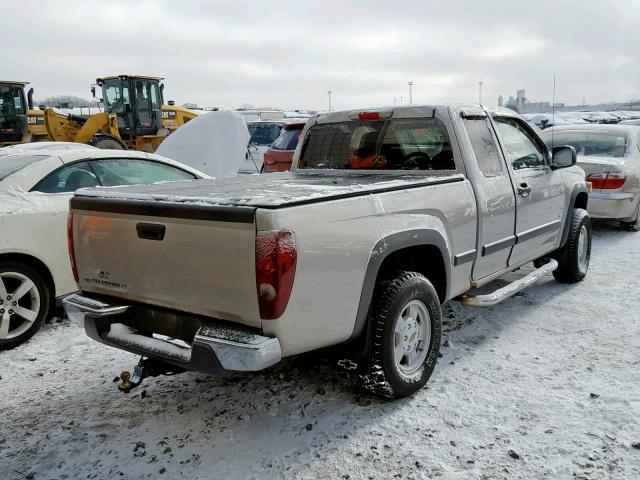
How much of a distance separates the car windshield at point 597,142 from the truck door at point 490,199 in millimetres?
5055

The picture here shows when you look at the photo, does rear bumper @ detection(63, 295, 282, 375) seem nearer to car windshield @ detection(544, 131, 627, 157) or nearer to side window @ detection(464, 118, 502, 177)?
side window @ detection(464, 118, 502, 177)

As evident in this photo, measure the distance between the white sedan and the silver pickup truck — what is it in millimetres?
1337

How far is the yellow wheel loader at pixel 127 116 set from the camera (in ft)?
57.7

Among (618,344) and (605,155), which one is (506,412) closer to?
(618,344)

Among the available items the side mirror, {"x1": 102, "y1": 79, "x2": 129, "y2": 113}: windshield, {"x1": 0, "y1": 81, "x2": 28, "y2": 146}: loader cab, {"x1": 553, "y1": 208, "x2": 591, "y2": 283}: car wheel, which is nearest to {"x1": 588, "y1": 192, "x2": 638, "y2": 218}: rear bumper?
{"x1": 553, "y1": 208, "x2": 591, "y2": 283}: car wheel

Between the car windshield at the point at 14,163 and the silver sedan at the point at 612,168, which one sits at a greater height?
the car windshield at the point at 14,163

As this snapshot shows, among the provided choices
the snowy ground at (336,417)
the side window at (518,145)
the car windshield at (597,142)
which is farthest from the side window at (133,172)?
the car windshield at (597,142)

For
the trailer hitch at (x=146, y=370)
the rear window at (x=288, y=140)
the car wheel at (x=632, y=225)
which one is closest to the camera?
the trailer hitch at (x=146, y=370)

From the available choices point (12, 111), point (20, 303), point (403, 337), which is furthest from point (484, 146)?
point (12, 111)

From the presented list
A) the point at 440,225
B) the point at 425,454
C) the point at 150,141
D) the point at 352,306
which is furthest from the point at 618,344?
the point at 150,141

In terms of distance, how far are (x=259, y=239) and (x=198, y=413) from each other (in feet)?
4.80

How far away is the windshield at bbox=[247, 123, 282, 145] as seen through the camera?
17.4m

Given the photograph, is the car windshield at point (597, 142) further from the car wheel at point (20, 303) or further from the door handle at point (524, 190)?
the car wheel at point (20, 303)

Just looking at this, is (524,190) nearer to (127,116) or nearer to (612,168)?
(612,168)
